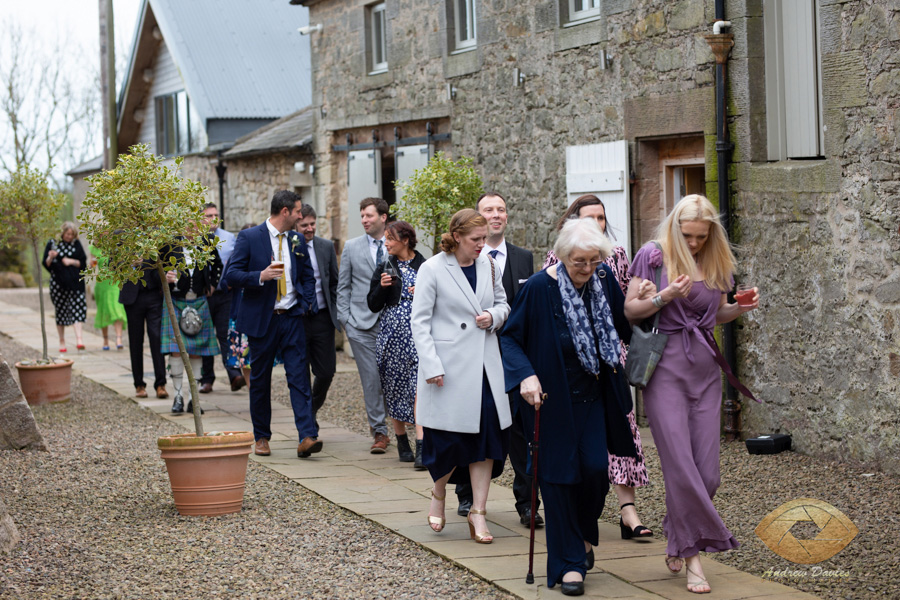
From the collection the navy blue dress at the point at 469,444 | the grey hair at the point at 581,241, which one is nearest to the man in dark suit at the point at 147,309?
the navy blue dress at the point at 469,444

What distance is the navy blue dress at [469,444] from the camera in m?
5.80

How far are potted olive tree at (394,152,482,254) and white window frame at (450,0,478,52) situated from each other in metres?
2.18

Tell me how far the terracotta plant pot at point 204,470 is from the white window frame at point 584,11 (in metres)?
5.55

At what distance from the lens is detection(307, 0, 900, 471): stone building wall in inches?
289

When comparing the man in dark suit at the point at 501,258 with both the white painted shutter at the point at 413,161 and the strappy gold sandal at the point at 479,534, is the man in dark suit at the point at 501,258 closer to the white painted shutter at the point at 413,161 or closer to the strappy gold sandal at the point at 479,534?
the strappy gold sandal at the point at 479,534

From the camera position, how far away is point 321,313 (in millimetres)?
8578

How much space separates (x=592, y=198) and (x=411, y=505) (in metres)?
2.14

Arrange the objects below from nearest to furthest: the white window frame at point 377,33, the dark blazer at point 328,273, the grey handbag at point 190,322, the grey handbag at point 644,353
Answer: the grey handbag at point 644,353, the dark blazer at point 328,273, the grey handbag at point 190,322, the white window frame at point 377,33

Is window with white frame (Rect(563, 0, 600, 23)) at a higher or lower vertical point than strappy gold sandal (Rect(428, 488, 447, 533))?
higher

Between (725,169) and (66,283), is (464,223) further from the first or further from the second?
(66,283)

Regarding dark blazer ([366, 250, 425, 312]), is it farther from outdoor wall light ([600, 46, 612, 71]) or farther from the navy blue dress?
outdoor wall light ([600, 46, 612, 71])

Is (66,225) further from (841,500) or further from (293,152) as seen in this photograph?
(841,500)

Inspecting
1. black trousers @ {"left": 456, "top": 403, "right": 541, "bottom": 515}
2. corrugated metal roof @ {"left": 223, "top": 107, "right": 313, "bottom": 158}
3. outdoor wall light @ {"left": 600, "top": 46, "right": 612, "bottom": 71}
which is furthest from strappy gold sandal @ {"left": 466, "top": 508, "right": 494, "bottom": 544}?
corrugated metal roof @ {"left": 223, "top": 107, "right": 313, "bottom": 158}

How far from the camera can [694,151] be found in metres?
9.22
